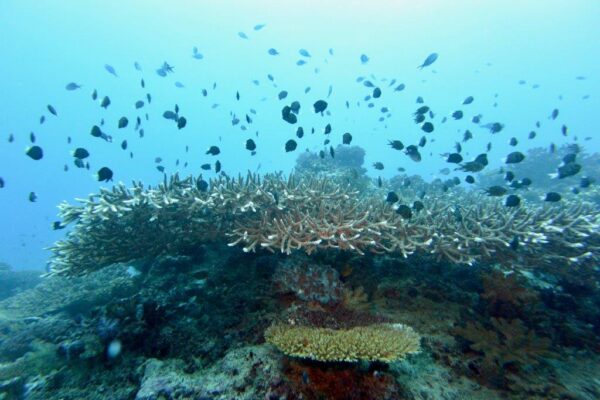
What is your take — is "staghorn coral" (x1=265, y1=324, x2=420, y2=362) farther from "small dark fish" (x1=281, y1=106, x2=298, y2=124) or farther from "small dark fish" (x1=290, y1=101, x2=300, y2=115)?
"small dark fish" (x1=290, y1=101, x2=300, y2=115)

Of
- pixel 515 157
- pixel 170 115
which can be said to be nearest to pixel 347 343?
pixel 515 157

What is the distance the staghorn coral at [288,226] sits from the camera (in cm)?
615

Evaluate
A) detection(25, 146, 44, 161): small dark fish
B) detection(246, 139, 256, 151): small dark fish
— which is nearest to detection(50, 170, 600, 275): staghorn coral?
detection(246, 139, 256, 151): small dark fish

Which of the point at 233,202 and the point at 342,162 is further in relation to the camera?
the point at 342,162

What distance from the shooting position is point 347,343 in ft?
12.0

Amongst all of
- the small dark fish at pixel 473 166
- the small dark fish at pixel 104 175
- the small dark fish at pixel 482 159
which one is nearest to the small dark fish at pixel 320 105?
the small dark fish at pixel 473 166

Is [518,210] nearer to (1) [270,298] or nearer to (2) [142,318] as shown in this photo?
(1) [270,298]

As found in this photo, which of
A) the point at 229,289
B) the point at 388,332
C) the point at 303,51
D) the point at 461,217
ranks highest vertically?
the point at 303,51

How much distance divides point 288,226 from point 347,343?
2.75 meters

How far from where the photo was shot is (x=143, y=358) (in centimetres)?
455

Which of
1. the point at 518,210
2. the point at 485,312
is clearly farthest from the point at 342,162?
the point at 485,312

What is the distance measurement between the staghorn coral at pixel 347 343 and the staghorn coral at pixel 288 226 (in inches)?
73.6

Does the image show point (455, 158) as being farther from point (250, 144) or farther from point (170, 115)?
point (170, 115)

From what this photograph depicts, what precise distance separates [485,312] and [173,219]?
21.1ft
